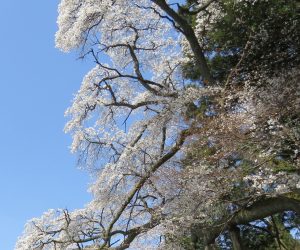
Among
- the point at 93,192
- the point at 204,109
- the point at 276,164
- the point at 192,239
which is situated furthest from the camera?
the point at 93,192

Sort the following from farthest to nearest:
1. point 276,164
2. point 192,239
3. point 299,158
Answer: point 192,239
point 276,164
point 299,158

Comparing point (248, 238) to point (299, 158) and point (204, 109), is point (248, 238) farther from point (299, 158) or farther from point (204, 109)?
point (299, 158)

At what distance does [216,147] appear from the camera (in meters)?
7.45

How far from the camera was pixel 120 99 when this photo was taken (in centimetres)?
1195

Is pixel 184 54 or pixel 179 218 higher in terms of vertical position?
pixel 184 54

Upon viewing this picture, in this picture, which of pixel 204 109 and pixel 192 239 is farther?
pixel 192 239

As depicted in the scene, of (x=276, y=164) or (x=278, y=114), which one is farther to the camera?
(x=276, y=164)

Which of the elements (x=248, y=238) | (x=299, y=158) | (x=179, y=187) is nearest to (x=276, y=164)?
(x=299, y=158)

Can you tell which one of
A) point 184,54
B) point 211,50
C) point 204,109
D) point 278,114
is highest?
point 184,54

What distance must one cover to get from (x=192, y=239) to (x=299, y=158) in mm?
4331

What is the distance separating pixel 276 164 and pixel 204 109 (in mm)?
2411

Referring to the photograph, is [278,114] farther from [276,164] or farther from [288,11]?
[288,11]

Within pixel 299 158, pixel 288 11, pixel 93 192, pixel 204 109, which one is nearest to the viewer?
pixel 299 158

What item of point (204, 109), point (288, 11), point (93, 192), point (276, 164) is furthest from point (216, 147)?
point (93, 192)
